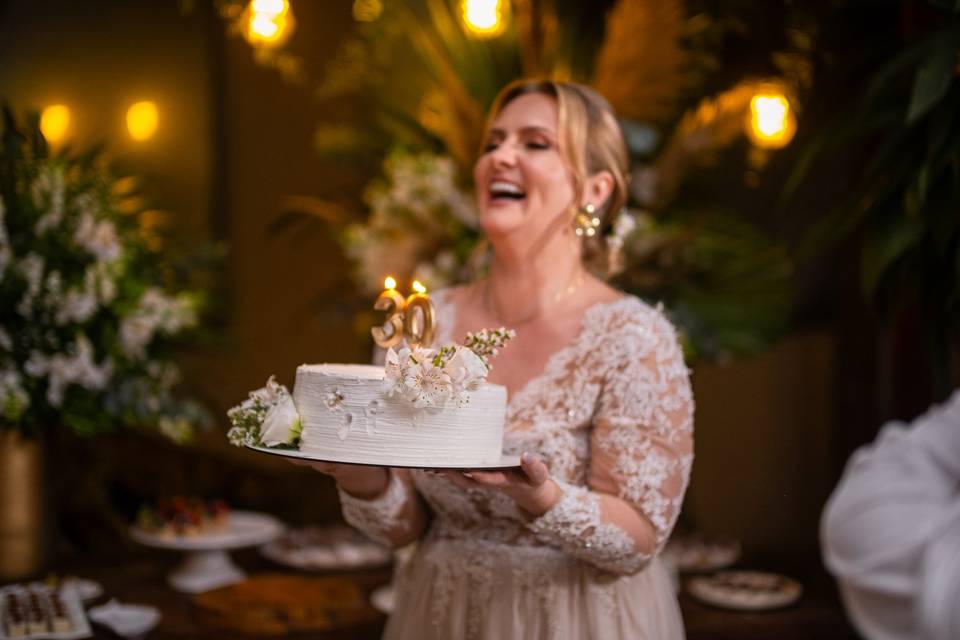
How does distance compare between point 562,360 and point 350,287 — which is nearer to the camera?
point 562,360

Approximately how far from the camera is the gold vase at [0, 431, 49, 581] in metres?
3.18

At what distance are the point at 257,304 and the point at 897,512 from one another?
4531mm

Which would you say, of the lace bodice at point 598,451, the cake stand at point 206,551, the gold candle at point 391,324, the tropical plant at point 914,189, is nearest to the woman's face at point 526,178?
the lace bodice at point 598,451

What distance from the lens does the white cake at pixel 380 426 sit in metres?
1.88

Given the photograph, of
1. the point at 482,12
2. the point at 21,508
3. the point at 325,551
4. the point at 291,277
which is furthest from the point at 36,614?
the point at 291,277

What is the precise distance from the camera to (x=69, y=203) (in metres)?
3.07

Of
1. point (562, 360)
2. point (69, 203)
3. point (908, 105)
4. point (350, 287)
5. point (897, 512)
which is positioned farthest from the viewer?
point (350, 287)

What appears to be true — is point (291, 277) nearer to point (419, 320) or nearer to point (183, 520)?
point (183, 520)

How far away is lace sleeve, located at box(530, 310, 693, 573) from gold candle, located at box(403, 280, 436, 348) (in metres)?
0.41

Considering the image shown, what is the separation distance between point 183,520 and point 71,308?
0.84m

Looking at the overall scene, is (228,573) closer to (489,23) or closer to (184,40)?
(489,23)

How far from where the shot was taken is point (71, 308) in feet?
9.83

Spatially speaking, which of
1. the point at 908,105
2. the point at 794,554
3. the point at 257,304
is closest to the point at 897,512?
the point at 908,105

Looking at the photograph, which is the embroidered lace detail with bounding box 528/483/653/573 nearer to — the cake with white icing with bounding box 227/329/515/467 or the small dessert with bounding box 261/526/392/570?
the cake with white icing with bounding box 227/329/515/467
